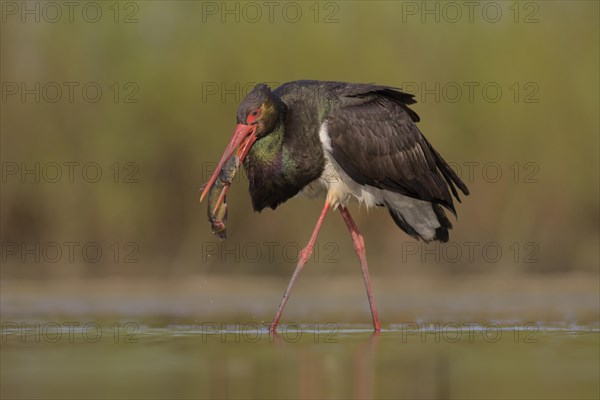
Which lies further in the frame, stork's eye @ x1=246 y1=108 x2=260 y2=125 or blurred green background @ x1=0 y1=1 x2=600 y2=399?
blurred green background @ x1=0 y1=1 x2=600 y2=399

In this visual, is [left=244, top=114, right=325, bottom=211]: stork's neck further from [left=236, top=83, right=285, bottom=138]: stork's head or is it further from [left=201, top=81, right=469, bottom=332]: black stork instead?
[left=236, top=83, right=285, bottom=138]: stork's head

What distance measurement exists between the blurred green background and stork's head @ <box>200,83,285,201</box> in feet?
7.79

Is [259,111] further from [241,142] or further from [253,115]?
[241,142]

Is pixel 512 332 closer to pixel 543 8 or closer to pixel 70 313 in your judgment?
Answer: pixel 70 313

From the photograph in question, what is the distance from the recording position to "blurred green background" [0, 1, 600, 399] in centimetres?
1305

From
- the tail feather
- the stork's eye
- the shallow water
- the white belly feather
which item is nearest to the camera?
the shallow water

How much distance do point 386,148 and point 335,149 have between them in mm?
455

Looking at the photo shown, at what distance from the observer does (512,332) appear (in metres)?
8.41

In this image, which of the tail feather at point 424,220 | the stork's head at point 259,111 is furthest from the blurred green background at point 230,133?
the stork's head at point 259,111

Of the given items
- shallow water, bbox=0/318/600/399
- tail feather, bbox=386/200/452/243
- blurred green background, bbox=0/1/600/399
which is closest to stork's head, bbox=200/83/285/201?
shallow water, bbox=0/318/600/399

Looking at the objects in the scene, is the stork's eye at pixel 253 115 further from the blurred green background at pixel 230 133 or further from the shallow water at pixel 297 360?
the blurred green background at pixel 230 133

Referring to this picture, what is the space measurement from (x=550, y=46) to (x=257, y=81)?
125 inches

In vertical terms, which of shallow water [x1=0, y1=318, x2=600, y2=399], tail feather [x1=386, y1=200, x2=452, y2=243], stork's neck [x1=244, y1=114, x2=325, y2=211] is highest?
stork's neck [x1=244, y1=114, x2=325, y2=211]

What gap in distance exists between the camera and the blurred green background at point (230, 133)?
13047mm
